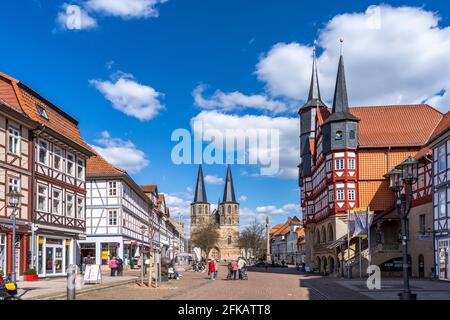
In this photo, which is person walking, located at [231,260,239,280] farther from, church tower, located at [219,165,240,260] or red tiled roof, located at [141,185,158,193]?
church tower, located at [219,165,240,260]

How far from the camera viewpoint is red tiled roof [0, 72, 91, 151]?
33.1m

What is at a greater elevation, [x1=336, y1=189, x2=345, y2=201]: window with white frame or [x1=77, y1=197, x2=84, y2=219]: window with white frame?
[x1=336, y1=189, x2=345, y2=201]: window with white frame

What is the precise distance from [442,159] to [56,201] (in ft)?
80.2

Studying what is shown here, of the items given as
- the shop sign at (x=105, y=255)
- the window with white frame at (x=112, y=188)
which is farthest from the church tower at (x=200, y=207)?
the shop sign at (x=105, y=255)

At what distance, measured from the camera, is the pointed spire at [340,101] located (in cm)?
5616

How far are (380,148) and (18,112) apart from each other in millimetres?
35094

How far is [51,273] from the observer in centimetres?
3653

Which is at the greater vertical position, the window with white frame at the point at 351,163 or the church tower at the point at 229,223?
the window with white frame at the point at 351,163

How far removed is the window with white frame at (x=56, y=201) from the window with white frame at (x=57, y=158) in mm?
1531

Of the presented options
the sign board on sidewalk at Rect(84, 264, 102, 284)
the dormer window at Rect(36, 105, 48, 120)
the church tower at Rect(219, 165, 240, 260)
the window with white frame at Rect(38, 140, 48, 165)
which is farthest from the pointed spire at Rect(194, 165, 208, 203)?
the sign board on sidewalk at Rect(84, 264, 102, 284)

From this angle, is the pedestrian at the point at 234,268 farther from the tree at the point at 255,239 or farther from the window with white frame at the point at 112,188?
the tree at the point at 255,239

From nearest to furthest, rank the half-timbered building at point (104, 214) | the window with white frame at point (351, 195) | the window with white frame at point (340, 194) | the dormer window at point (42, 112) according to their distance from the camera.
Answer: the dormer window at point (42, 112), the window with white frame at point (351, 195), the window with white frame at point (340, 194), the half-timbered building at point (104, 214)

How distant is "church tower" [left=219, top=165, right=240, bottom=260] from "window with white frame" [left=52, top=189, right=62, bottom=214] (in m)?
140
